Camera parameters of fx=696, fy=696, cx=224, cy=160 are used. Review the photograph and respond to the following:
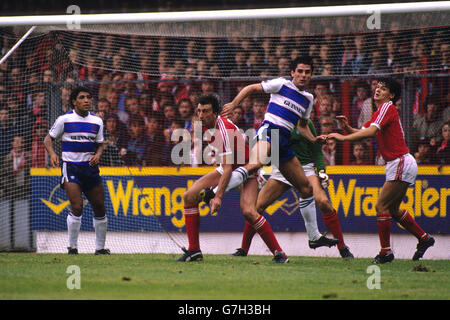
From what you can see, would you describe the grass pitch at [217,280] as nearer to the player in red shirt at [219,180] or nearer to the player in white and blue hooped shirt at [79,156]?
the player in red shirt at [219,180]

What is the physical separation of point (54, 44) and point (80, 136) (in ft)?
6.97

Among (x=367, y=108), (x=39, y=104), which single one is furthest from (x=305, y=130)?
(x=39, y=104)

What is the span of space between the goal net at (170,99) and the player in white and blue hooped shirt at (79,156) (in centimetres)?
115

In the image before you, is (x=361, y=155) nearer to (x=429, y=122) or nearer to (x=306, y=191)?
(x=429, y=122)

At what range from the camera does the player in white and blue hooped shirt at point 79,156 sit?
9078 mm

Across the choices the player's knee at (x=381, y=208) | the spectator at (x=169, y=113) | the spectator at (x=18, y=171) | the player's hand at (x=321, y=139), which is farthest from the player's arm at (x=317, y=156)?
the spectator at (x=18, y=171)

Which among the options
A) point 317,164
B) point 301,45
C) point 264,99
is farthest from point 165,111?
point 317,164

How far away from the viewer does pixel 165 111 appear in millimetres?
10773

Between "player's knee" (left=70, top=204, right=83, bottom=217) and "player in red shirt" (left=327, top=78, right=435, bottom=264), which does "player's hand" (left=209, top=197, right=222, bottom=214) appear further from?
"player's knee" (left=70, top=204, right=83, bottom=217)

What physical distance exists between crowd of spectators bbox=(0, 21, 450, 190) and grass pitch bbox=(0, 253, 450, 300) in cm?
273

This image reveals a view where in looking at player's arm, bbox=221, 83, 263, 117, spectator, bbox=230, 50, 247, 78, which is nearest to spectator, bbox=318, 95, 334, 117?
spectator, bbox=230, 50, 247, 78

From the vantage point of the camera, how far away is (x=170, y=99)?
10758 millimetres

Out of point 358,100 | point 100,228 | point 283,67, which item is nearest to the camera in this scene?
point 100,228

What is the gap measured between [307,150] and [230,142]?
67.2 inches
